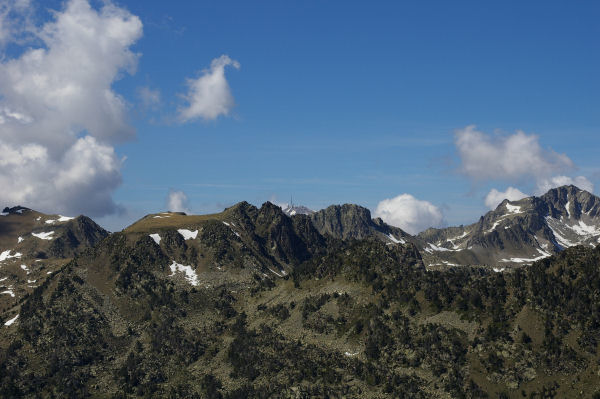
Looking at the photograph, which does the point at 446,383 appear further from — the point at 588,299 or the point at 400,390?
the point at 588,299

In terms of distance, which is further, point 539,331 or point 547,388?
point 539,331

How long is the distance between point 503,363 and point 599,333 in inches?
1296

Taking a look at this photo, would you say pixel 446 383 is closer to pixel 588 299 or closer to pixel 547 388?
pixel 547 388

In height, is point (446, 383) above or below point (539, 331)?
below

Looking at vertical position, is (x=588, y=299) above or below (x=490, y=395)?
above

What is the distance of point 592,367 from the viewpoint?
6934 inches

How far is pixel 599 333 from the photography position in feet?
609

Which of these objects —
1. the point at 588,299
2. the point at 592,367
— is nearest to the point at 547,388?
the point at 592,367

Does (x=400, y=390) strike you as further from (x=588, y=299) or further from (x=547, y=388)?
(x=588, y=299)

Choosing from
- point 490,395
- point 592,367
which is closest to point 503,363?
point 490,395

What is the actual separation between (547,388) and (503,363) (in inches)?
691

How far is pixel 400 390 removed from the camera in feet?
647

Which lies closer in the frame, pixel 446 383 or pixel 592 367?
pixel 592 367

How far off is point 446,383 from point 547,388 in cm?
3317
